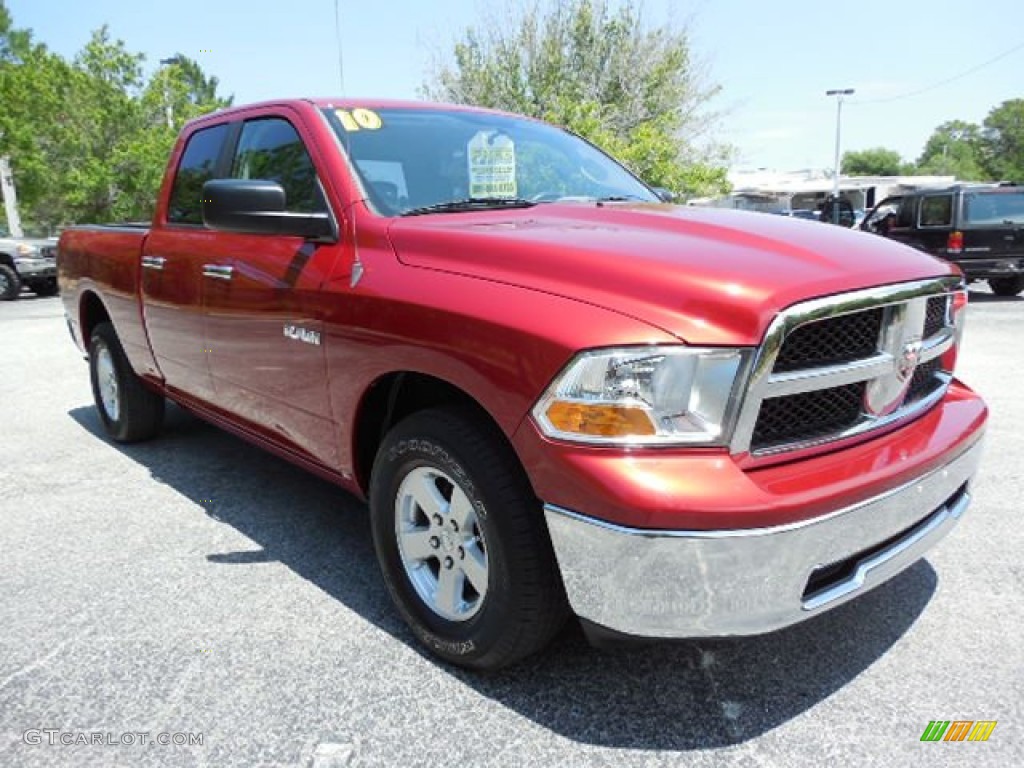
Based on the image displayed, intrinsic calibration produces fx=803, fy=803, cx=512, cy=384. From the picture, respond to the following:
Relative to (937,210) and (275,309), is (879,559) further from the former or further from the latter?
(937,210)

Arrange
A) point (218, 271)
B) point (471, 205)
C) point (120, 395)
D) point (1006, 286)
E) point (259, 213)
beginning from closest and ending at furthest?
1. point (259, 213)
2. point (471, 205)
3. point (218, 271)
4. point (120, 395)
5. point (1006, 286)

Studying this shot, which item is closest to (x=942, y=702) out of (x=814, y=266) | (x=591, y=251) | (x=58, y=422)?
(x=814, y=266)

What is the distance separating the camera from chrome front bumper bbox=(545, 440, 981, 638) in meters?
1.86

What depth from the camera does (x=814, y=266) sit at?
Answer: 7.06 feet

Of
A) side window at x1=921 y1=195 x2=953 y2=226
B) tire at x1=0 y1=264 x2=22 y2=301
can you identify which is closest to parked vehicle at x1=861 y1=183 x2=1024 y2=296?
side window at x1=921 y1=195 x2=953 y2=226

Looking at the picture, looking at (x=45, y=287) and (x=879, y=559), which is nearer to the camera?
(x=879, y=559)

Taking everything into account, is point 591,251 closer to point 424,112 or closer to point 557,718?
point 557,718

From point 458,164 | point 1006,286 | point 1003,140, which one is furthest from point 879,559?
point 1003,140

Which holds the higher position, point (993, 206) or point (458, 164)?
point (458, 164)

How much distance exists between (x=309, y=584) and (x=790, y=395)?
198 centimetres

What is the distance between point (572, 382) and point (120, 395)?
12.6 ft

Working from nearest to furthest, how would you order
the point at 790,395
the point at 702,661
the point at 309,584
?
the point at 790,395
the point at 702,661
the point at 309,584

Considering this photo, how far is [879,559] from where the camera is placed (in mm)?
2162

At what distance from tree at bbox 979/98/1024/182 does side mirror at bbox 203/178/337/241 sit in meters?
103
